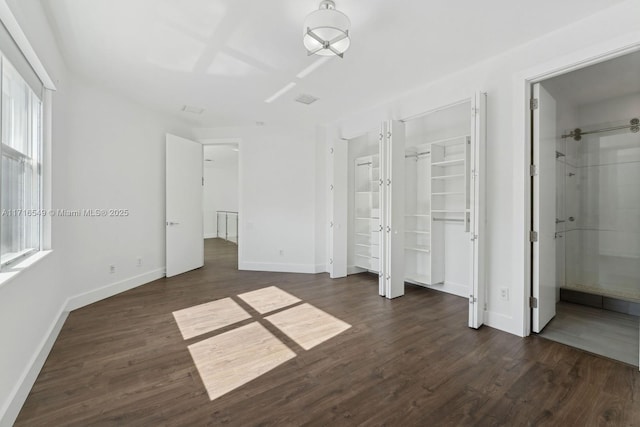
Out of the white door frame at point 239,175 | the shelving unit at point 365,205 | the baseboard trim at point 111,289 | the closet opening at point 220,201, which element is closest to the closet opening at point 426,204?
the shelving unit at point 365,205

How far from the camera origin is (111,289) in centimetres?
404

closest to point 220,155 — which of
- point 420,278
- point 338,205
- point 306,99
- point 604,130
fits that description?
point 338,205

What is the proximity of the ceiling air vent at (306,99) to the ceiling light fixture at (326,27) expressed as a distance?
1753 mm

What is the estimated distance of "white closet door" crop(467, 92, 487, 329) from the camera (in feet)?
9.77

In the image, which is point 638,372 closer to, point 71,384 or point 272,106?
point 71,384

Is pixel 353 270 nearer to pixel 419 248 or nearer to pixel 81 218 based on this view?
pixel 419 248

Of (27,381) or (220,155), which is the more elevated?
(220,155)

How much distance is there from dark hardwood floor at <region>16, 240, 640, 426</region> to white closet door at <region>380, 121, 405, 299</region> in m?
0.79

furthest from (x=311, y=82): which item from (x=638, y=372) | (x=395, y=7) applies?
(x=638, y=372)

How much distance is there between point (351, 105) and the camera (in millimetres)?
4480

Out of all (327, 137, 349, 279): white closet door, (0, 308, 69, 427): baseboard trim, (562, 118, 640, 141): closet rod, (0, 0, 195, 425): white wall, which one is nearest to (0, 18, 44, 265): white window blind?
(0, 0, 195, 425): white wall

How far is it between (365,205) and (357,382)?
3.75 metres

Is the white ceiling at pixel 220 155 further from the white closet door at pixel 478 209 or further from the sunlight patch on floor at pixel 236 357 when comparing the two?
the white closet door at pixel 478 209

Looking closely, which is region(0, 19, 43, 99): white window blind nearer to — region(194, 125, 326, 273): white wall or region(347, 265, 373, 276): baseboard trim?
region(194, 125, 326, 273): white wall
